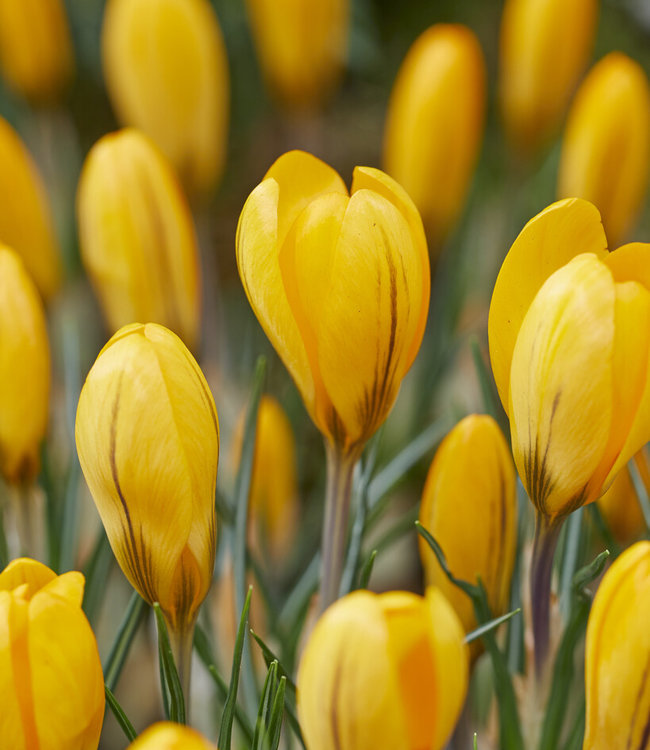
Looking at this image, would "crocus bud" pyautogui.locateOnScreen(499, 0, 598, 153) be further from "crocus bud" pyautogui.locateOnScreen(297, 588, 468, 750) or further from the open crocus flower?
"crocus bud" pyautogui.locateOnScreen(297, 588, 468, 750)

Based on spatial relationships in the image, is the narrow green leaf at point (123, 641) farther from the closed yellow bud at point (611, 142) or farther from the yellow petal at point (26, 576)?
the closed yellow bud at point (611, 142)

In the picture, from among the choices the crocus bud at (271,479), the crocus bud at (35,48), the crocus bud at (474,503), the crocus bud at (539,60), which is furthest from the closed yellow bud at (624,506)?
the crocus bud at (35,48)

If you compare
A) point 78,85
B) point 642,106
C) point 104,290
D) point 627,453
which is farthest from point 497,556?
point 78,85

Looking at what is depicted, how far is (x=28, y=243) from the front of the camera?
0.58 m

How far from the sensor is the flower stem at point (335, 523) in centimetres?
39

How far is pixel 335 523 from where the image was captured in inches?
15.2

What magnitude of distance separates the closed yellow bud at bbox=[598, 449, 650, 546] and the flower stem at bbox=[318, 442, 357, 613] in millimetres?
146

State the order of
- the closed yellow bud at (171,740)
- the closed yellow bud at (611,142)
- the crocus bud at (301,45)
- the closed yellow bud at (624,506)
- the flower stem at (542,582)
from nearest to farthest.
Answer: the closed yellow bud at (171,740)
the flower stem at (542,582)
the closed yellow bud at (624,506)
the closed yellow bud at (611,142)
the crocus bud at (301,45)

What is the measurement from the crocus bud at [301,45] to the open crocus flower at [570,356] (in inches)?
17.4

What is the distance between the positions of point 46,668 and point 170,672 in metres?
0.07

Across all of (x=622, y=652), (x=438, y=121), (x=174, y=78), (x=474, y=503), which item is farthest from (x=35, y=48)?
(x=622, y=652)

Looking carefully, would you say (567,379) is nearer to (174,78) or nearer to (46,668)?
(46,668)

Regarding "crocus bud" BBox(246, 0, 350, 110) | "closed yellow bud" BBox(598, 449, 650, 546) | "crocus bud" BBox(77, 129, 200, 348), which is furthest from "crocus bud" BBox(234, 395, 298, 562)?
"crocus bud" BBox(246, 0, 350, 110)

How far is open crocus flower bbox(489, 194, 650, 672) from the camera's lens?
292mm
